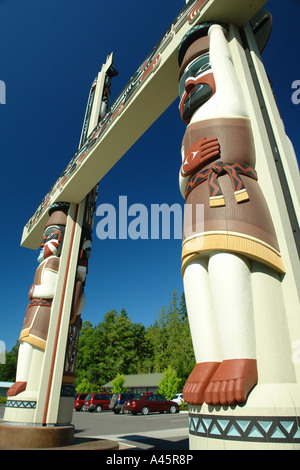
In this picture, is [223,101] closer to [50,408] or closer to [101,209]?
[101,209]

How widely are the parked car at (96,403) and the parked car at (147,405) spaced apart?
3673mm

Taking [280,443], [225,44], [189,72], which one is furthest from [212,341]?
[225,44]

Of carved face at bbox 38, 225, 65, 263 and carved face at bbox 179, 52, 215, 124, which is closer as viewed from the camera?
carved face at bbox 179, 52, 215, 124

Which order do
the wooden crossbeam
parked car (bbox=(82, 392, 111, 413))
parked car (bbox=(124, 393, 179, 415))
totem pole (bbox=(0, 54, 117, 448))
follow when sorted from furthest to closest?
1. parked car (bbox=(82, 392, 111, 413))
2. parked car (bbox=(124, 393, 179, 415))
3. totem pole (bbox=(0, 54, 117, 448))
4. the wooden crossbeam

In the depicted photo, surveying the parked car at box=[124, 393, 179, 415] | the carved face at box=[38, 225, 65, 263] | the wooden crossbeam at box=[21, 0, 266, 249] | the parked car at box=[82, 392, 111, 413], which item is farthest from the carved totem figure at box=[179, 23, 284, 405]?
the parked car at box=[82, 392, 111, 413]

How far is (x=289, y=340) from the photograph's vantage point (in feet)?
6.75

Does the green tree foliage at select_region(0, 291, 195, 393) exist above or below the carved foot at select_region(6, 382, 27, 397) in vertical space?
above

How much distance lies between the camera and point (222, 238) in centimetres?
231

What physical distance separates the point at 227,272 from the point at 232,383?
2.41ft

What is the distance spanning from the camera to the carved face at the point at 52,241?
6672mm

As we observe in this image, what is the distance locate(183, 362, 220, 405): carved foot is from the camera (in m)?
2.10

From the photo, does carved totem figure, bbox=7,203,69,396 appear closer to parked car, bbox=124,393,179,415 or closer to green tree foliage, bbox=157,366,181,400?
parked car, bbox=124,393,179,415

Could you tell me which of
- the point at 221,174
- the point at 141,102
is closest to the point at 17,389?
the point at 221,174

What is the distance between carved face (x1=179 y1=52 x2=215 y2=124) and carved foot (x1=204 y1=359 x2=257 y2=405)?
8.27 feet
